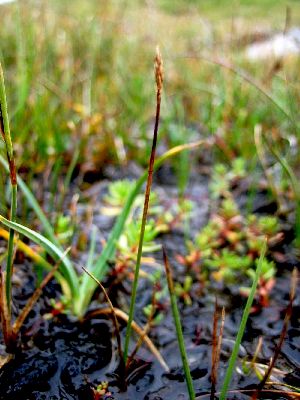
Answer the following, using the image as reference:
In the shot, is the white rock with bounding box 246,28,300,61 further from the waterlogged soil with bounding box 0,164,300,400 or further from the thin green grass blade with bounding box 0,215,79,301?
the thin green grass blade with bounding box 0,215,79,301

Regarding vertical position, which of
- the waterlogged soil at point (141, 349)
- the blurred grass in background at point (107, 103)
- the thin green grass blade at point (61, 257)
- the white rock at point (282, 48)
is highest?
the white rock at point (282, 48)

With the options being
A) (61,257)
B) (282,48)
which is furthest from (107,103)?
(61,257)

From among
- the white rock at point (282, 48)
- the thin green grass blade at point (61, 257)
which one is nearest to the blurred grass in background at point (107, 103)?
the white rock at point (282, 48)

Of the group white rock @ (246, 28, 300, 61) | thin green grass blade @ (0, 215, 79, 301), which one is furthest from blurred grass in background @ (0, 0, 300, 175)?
thin green grass blade @ (0, 215, 79, 301)

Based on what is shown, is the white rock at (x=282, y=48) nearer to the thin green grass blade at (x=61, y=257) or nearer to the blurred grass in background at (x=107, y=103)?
the blurred grass in background at (x=107, y=103)

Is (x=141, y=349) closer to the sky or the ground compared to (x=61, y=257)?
closer to the ground

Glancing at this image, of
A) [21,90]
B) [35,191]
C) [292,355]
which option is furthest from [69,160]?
[292,355]

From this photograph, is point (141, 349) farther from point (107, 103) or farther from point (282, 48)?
point (282, 48)

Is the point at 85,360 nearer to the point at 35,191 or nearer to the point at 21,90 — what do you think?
the point at 35,191
